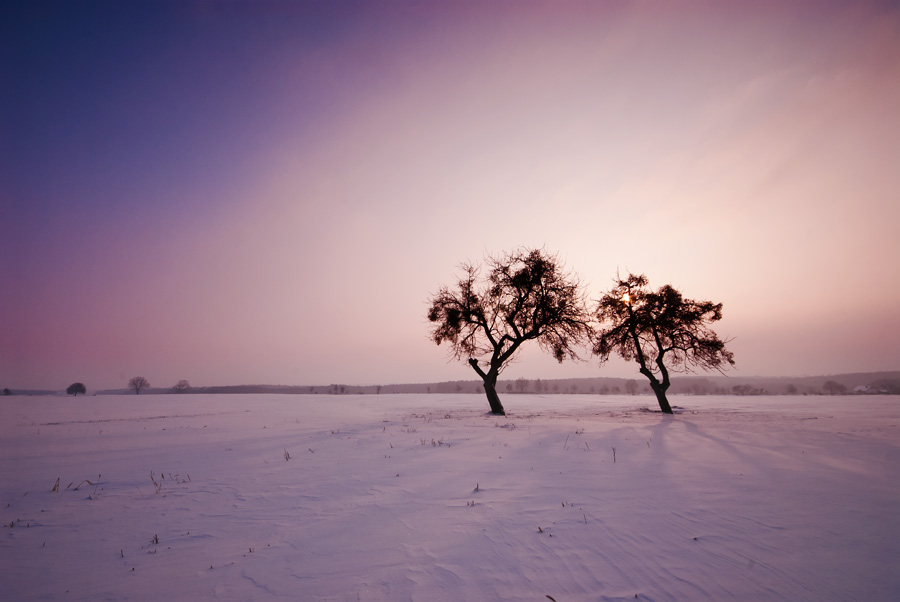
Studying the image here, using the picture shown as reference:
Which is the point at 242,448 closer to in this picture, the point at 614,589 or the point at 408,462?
the point at 408,462

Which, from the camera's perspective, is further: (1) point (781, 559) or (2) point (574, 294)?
(2) point (574, 294)

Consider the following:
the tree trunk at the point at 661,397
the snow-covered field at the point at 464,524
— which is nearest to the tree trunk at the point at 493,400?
the tree trunk at the point at 661,397

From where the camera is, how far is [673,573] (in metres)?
3.41

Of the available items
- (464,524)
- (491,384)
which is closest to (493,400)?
(491,384)

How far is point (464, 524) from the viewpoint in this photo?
466cm

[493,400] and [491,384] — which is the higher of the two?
[491,384]

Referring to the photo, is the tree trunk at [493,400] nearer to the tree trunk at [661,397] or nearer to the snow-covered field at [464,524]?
the tree trunk at [661,397]

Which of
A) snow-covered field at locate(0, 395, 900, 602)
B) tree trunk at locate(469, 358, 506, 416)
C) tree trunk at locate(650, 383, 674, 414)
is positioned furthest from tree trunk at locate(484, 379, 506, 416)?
snow-covered field at locate(0, 395, 900, 602)

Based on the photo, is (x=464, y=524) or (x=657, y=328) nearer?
(x=464, y=524)

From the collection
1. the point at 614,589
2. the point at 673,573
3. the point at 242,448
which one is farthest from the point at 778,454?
the point at 242,448

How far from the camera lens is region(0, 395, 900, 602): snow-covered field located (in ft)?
11.0

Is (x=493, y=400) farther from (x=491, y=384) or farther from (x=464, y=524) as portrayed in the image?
(x=464, y=524)

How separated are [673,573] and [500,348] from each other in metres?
19.1

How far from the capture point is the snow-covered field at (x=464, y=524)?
11.0 ft
